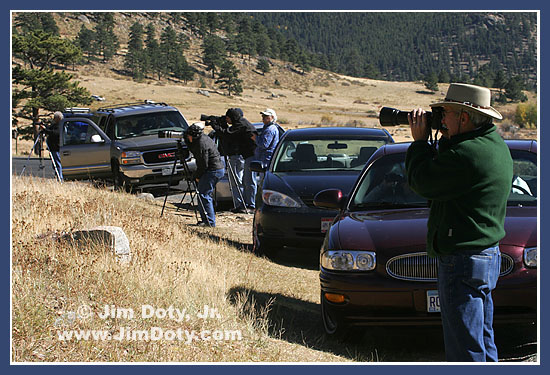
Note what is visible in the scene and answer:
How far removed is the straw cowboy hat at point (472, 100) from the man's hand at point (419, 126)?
0.11m

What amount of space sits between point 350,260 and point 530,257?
1307 millimetres

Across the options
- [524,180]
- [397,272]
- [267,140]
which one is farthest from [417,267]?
[267,140]

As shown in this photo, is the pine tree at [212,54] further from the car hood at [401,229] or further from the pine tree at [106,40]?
the car hood at [401,229]

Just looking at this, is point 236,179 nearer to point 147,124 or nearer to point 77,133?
point 147,124

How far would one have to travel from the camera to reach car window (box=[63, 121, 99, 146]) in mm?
16984

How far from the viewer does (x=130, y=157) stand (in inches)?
635

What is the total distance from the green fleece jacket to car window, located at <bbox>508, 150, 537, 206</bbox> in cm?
254

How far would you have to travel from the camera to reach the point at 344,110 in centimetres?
9188

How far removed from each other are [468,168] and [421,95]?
4294 inches

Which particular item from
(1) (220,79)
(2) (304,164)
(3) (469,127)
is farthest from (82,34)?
(3) (469,127)

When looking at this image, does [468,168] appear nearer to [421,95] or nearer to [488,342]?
[488,342]

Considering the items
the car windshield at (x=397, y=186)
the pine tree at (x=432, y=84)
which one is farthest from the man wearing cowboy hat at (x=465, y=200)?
the pine tree at (x=432, y=84)

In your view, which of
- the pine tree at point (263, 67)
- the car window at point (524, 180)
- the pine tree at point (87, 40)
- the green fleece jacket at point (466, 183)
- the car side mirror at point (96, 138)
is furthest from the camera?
the pine tree at point (263, 67)

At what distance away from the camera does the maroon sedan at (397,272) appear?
17.8 feet
